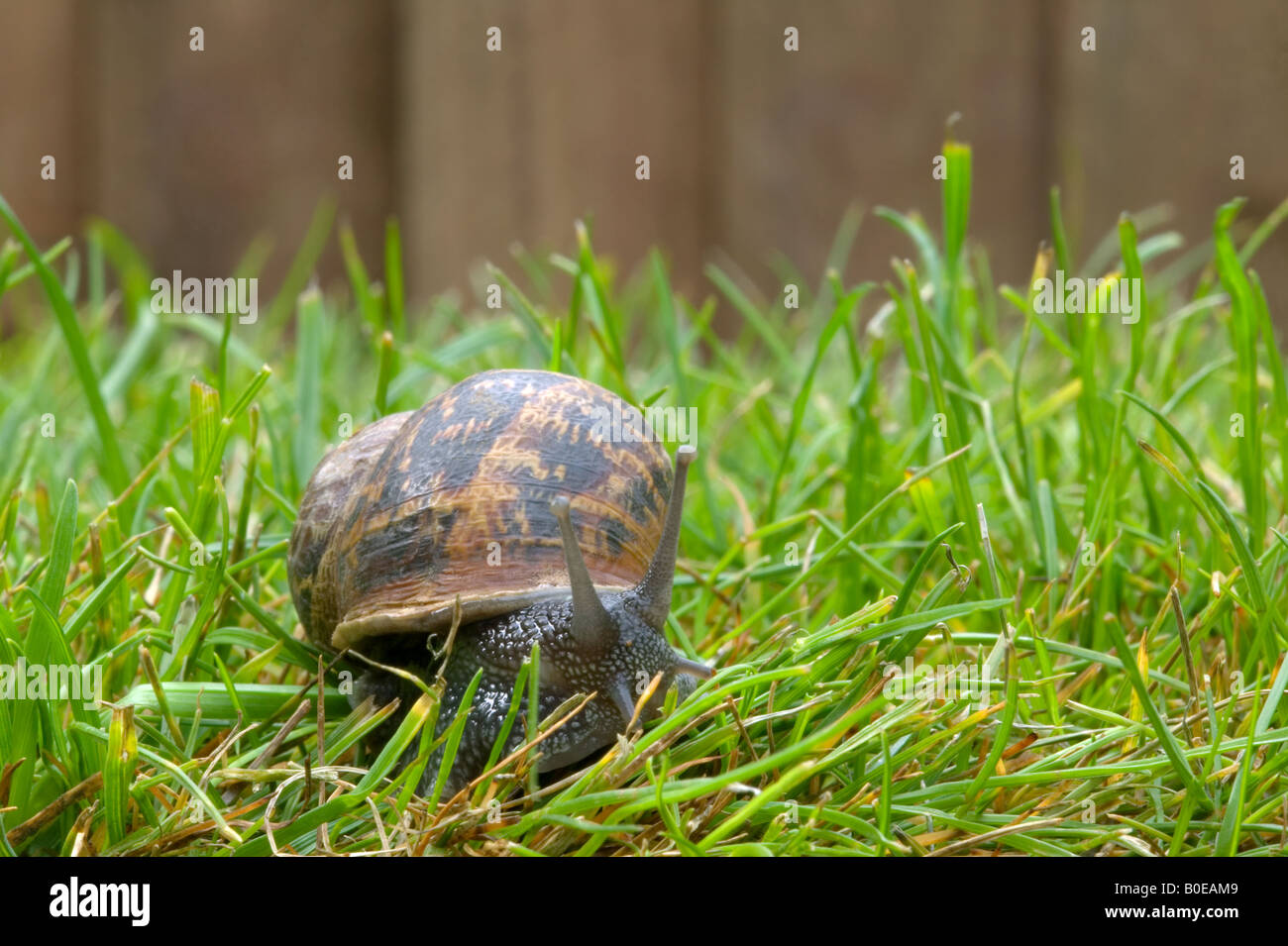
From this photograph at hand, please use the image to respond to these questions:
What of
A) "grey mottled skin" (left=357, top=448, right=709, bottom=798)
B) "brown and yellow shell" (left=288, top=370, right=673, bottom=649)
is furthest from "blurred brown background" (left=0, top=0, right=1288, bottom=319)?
"grey mottled skin" (left=357, top=448, right=709, bottom=798)

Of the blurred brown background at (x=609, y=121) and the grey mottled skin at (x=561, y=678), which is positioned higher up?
the blurred brown background at (x=609, y=121)

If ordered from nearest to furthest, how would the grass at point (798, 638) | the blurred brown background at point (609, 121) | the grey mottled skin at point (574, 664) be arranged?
1. the grass at point (798, 638)
2. the grey mottled skin at point (574, 664)
3. the blurred brown background at point (609, 121)

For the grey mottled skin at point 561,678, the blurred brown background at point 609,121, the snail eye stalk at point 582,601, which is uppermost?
the blurred brown background at point 609,121

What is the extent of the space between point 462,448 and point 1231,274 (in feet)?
2.62

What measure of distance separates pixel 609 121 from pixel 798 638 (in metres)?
1.90

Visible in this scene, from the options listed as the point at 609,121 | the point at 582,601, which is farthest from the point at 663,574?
the point at 609,121

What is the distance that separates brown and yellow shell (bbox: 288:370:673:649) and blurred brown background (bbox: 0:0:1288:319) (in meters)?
1.71

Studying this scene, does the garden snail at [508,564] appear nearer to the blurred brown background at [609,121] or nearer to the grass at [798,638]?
the grass at [798,638]

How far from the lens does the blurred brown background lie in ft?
8.24

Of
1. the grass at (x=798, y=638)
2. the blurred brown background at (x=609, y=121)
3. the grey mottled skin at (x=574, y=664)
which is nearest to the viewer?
the grass at (x=798, y=638)

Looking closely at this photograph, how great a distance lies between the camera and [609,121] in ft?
8.63

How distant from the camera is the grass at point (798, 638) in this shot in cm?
79

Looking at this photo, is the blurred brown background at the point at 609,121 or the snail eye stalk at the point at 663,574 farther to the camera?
the blurred brown background at the point at 609,121

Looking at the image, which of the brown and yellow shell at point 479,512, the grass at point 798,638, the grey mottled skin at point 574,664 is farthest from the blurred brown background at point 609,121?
the grey mottled skin at point 574,664
